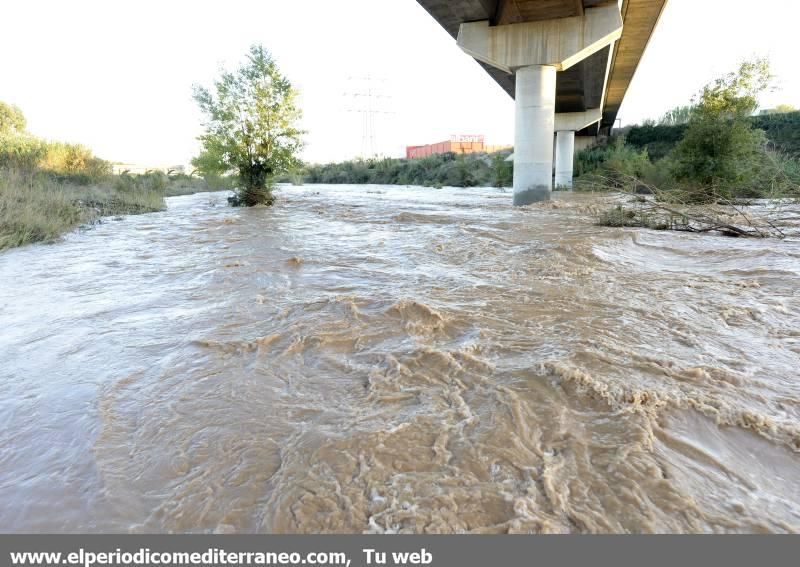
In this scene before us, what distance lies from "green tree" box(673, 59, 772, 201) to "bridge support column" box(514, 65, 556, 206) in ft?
15.3

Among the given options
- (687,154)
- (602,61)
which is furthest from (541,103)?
(602,61)

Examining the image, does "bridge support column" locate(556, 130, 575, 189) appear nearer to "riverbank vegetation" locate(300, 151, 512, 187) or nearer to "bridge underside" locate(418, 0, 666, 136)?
"bridge underside" locate(418, 0, 666, 136)

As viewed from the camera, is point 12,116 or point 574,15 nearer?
point 574,15

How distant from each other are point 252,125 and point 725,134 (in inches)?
604

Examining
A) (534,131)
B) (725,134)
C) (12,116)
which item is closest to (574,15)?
(534,131)

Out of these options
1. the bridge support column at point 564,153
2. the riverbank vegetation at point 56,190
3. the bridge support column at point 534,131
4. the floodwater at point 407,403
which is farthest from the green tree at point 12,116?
the bridge support column at point 564,153

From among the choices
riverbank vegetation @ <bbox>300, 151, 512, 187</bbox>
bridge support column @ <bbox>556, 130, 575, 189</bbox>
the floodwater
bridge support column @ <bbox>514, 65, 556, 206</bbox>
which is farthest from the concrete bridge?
bridge support column @ <bbox>556, 130, 575, 189</bbox>

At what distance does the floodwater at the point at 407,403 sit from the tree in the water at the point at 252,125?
11.0 metres

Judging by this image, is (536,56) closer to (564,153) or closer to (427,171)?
(564,153)

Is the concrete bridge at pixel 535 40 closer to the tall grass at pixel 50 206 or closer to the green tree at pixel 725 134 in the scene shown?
the green tree at pixel 725 134

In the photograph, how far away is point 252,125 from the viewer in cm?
1545

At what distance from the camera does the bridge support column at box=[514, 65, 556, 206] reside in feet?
48.8

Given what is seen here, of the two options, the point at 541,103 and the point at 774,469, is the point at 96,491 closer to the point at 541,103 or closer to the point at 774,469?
the point at 774,469
